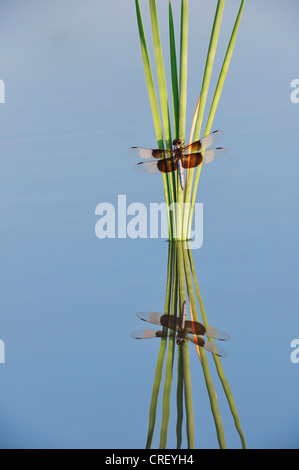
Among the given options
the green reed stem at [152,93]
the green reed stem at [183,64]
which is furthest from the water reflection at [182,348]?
the green reed stem at [183,64]

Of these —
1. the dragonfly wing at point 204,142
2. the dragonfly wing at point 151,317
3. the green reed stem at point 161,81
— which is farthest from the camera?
the dragonfly wing at point 204,142

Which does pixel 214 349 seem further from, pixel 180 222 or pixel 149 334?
pixel 180 222

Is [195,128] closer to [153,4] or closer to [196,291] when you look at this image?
[153,4]

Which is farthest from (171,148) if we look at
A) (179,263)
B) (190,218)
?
(179,263)

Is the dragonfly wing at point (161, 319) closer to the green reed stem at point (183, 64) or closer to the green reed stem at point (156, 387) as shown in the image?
the green reed stem at point (156, 387)

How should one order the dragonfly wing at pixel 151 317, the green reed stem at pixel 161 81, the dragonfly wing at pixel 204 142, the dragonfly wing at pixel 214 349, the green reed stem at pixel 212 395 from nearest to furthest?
1. the green reed stem at pixel 212 395
2. the dragonfly wing at pixel 214 349
3. the dragonfly wing at pixel 151 317
4. the green reed stem at pixel 161 81
5. the dragonfly wing at pixel 204 142

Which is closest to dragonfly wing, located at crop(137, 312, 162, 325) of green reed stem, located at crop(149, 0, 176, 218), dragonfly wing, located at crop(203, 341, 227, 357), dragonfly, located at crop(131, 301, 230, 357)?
dragonfly, located at crop(131, 301, 230, 357)

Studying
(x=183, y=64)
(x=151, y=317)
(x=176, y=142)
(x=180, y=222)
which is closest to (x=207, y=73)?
(x=183, y=64)

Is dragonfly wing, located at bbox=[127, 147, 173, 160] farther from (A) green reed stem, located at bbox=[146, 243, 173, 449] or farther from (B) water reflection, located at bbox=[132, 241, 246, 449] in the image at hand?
(A) green reed stem, located at bbox=[146, 243, 173, 449]
